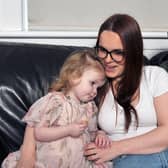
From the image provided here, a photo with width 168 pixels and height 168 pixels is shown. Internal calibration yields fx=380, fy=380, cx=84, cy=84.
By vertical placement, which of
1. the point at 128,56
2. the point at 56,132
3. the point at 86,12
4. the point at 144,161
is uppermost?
the point at 86,12

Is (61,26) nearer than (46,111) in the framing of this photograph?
No

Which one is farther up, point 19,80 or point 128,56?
point 128,56

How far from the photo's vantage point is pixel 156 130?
4.83 feet

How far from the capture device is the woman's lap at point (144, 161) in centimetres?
145

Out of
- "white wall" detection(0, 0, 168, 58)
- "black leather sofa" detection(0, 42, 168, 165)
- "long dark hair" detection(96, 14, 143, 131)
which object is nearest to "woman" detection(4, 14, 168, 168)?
"long dark hair" detection(96, 14, 143, 131)

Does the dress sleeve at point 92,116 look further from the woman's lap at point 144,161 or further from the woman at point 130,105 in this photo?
the woman's lap at point 144,161

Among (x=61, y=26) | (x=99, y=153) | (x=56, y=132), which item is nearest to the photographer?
(x=56, y=132)

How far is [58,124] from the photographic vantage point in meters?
1.38

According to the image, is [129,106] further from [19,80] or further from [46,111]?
[19,80]

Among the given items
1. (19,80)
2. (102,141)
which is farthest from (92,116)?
(19,80)

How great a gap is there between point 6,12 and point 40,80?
56 centimetres

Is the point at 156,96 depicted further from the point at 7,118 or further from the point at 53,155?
the point at 7,118

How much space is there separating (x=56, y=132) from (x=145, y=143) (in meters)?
0.35

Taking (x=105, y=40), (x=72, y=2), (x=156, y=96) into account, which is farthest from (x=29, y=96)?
(x=72, y=2)
